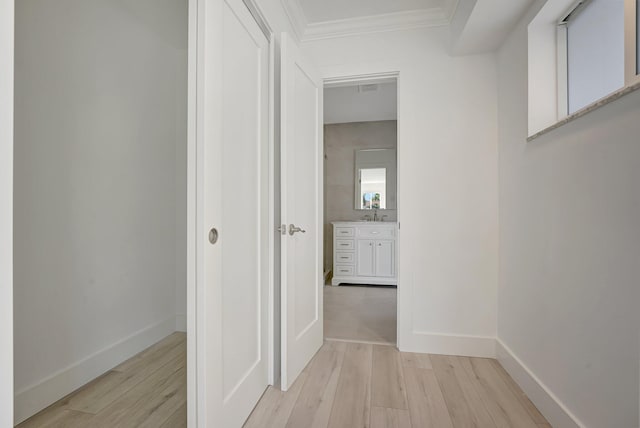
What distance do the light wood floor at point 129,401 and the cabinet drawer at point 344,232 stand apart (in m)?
2.68

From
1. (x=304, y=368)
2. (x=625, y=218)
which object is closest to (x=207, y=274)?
(x=304, y=368)

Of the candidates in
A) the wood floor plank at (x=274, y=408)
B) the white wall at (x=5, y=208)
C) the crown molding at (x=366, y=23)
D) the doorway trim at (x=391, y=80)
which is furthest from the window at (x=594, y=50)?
the wood floor plank at (x=274, y=408)

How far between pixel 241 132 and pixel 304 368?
58.4 inches

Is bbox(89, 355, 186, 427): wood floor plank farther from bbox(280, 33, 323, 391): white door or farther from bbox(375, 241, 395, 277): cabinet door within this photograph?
bbox(375, 241, 395, 277): cabinet door

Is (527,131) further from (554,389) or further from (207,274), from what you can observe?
(207,274)

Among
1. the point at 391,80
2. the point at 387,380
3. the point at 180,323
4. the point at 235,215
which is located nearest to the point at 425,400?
the point at 387,380

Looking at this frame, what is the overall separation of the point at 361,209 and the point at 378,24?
2914 mm

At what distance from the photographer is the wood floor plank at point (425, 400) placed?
57.8 inches

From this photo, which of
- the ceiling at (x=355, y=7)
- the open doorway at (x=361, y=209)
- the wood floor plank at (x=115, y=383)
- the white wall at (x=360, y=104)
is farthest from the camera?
the white wall at (x=360, y=104)

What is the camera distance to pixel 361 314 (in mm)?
3084

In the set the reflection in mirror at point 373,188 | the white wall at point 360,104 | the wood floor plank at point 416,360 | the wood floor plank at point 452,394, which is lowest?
the wood floor plank at point 416,360

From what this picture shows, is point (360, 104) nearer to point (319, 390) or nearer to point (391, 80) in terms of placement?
point (391, 80)

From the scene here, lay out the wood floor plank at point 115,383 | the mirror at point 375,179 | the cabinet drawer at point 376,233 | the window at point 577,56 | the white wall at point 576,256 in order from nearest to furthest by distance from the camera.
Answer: the white wall at point 576,256
the window at point 577,56
the wood floor plank at point 115,383
the cabinet drawer at point 376,233
the mirror at point 375,179

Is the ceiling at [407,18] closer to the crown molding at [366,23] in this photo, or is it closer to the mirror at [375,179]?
the crown molding at [366,23]
